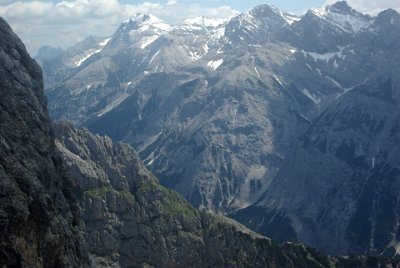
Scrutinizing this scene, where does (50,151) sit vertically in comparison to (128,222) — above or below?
above

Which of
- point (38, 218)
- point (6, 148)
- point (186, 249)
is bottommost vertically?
point (186, 249)

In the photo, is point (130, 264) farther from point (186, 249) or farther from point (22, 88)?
point (22, 88)

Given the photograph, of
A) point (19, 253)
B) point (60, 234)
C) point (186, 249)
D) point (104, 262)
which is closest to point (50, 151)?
point (60, 234)

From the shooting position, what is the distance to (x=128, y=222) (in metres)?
190

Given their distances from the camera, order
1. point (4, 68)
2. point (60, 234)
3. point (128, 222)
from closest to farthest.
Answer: point (60, 234), point (4, 68), point (128, 222)

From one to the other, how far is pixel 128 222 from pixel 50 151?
135m

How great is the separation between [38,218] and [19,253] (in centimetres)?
537

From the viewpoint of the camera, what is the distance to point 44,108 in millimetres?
62750

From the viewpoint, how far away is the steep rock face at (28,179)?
4322cm

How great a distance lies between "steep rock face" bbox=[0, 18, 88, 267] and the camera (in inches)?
1702

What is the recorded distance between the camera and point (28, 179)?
155 ft

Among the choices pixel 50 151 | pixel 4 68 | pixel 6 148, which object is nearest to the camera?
pixel 6 148

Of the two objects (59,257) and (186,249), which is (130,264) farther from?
(59,257)

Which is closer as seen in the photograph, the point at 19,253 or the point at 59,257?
the point at 19,253
